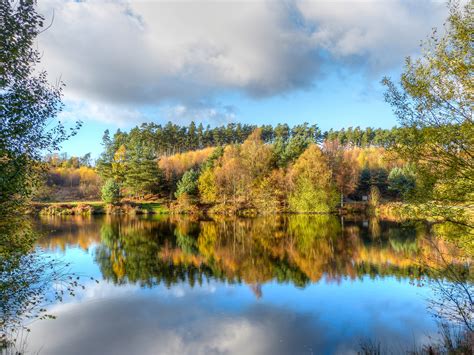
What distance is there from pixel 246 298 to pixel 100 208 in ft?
182

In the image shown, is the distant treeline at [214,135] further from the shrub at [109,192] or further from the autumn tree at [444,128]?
the autumn tree at [444,128]

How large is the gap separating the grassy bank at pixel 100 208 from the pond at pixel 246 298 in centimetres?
3364

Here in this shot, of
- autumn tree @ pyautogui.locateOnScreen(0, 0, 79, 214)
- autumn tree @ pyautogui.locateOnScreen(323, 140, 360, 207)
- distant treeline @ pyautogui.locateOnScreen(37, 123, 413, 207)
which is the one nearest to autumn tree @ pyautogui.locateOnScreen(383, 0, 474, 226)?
autumn tree @ pyautogui.locateOnScreen(0, 0, 79, 214)

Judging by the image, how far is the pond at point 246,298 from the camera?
11086mm

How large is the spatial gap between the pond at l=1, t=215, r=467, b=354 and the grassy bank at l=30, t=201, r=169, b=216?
33644mm

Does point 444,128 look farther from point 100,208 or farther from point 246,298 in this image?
point 100,208

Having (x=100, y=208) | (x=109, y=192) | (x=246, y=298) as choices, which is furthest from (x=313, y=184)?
(x=100, y=208)

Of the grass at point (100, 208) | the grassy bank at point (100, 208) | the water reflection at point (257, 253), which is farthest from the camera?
the grass at point (100, 208)

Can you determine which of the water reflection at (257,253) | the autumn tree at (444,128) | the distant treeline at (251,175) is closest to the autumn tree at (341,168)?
the distant treeline at (251,175)

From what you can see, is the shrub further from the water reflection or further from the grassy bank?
the water reflection

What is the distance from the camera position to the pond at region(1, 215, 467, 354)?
436 inches

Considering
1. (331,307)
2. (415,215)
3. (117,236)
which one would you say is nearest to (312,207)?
(117,236)

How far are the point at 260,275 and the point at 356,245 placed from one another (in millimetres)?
11786

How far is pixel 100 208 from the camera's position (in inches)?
2480
